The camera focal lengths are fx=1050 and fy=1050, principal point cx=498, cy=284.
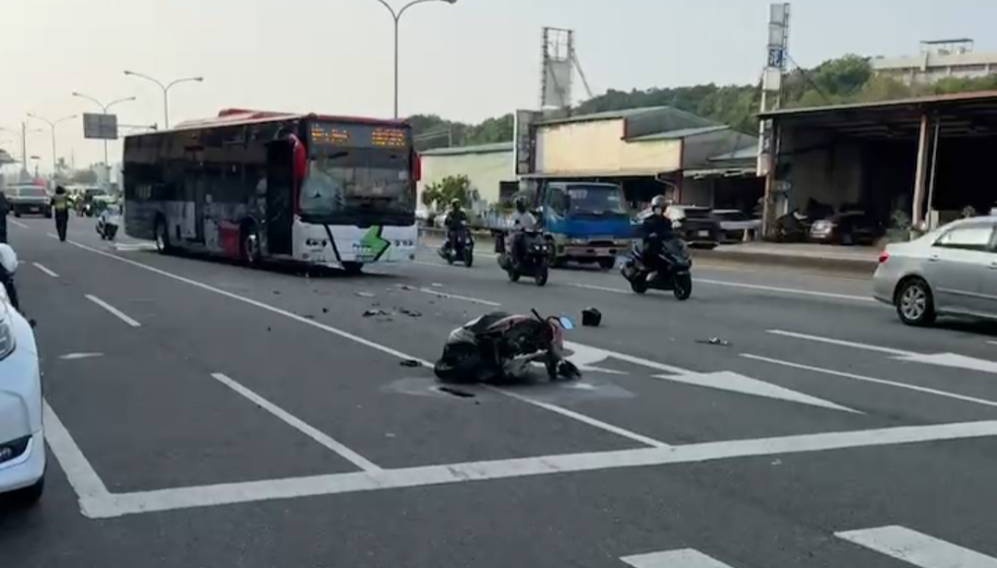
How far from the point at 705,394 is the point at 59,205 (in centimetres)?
2967

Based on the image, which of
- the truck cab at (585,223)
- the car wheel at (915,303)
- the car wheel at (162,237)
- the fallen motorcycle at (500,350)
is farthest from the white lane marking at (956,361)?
the car wheel at (162,237)

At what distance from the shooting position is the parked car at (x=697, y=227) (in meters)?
35.6

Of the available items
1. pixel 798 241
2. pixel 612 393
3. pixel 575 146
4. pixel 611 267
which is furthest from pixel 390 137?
pixel 575 146

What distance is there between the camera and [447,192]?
60.4 meters

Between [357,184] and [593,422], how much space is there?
45.9 ft

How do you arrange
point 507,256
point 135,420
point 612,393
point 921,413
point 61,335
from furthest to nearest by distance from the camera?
1. point 507,256
2. point 61,335
3. point 612,393
4. point 921,413
5. point 135,420

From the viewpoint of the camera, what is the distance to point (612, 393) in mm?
9320

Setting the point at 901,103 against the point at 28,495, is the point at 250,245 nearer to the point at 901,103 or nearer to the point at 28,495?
the point at 28,495

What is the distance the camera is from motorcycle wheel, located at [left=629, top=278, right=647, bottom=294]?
60.4ft

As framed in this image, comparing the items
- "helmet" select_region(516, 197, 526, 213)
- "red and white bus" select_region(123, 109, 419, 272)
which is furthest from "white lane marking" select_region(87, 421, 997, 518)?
"red and white bus" select_region(123, 109, 419, 272)

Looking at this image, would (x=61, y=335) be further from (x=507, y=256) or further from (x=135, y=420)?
(x=507, y=256)

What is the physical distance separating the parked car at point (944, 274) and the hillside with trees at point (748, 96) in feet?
115

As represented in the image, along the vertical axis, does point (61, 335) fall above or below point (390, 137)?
below

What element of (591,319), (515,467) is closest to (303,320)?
(591,319)
